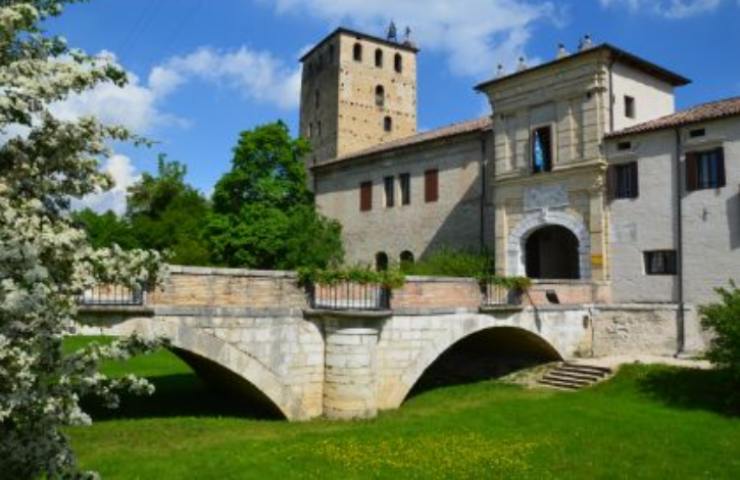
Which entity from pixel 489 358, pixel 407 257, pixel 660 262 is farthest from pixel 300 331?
pixel 407 257

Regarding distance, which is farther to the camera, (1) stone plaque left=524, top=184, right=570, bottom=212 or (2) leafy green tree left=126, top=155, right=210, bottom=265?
(2) leafy green tree left=126, top=155, right=210, bottom=265

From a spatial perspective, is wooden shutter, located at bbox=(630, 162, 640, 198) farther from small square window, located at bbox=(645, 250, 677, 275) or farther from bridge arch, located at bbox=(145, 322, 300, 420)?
bridge arch, located at bbox=(145, 322, 300, 420)

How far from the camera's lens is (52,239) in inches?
156

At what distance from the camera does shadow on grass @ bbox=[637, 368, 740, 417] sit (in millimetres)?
16047

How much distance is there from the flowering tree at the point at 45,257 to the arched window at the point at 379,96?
4375cm

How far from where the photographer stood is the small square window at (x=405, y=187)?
101ft

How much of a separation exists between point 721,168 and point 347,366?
1302 cm

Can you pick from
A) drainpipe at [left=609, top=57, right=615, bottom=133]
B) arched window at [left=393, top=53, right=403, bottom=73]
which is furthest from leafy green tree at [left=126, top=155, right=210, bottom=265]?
drainpipe at [left=609, top=57, right=615, bottom=133]

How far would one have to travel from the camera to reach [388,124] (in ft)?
158

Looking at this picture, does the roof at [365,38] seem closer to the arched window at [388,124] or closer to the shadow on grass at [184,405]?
the arched window at [388,124]

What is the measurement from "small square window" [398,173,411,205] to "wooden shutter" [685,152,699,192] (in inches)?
503

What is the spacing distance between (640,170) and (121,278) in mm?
20431

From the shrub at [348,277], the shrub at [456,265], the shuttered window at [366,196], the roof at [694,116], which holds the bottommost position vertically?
the shrub at [348,277]

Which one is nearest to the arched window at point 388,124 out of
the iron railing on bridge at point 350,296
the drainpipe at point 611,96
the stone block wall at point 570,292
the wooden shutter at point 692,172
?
the drainpipe at point 611,96
